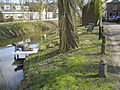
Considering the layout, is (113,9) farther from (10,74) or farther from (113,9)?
(10,74)

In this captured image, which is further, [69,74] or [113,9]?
[113,9]

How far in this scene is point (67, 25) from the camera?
938 cm

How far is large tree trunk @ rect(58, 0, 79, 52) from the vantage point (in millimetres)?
8898

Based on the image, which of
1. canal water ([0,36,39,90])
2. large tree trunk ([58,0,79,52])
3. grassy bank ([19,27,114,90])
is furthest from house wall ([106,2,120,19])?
grassy bank ([19,27,114,90])

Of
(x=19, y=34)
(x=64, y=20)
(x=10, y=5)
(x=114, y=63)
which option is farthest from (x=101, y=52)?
(x=19, y=34)

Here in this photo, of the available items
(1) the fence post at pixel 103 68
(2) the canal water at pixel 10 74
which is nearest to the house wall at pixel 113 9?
(2) the canal water at pixel 10 74

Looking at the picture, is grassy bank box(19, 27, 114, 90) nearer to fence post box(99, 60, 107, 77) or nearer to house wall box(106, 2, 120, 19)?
fence post box(99, 60, 107, 77)

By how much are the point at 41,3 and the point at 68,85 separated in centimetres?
296

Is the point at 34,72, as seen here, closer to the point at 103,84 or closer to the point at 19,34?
the point at 103,84

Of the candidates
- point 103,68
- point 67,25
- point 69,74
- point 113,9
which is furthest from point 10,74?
point 113,9

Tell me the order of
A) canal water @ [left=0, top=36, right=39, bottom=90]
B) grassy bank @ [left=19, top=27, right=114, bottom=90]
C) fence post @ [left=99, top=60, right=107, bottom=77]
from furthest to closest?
canal water @ [left=0, top=36, right=39, bottom=90] → fence post @ [left=99, top=60, right=107, bottom=77] → grassy bank @ [left=19, top=27, right=114, bottom=90]

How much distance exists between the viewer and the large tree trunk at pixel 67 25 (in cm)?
890

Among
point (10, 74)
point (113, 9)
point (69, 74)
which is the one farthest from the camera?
point (113, 9)

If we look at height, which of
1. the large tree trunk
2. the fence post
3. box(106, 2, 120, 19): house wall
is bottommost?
the fence post
